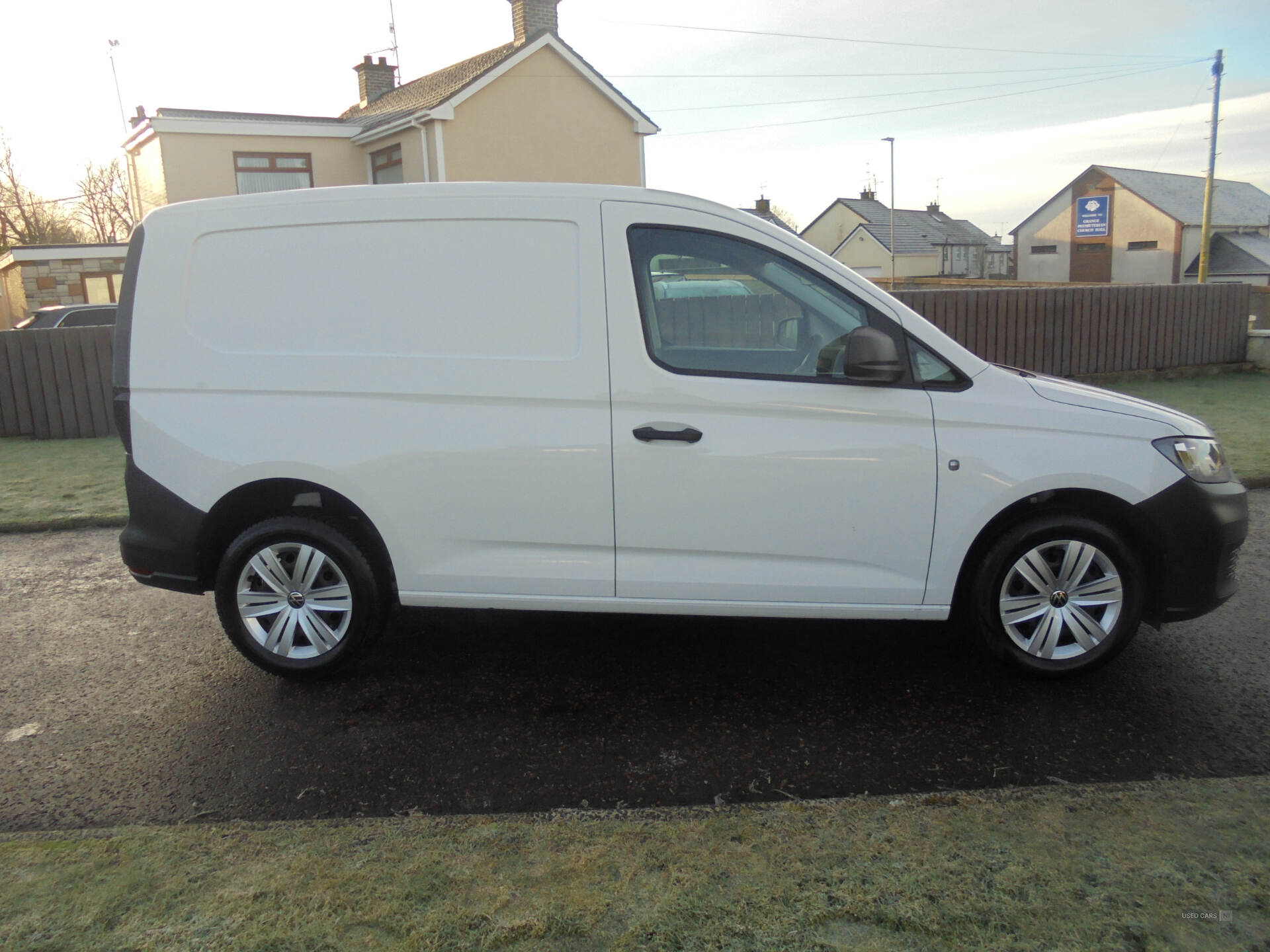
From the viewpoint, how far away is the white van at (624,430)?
4020 millimetres

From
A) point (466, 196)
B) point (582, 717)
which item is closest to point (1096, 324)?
point (466, 196)

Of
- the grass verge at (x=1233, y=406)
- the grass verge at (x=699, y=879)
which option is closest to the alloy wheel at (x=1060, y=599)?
the grass verge at (x=699, y=879)

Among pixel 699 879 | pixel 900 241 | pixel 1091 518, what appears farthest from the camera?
pixel 900 241

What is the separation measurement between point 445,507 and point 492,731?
3.11 ft

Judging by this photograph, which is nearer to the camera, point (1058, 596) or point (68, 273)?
point (1058, 596)

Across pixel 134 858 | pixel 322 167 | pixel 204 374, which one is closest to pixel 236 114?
pixel 322 167

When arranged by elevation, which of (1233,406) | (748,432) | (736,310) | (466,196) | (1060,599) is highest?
(466,196)

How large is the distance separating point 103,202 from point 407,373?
181 ft

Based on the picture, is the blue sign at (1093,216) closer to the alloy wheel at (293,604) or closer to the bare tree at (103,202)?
the bare tree at (103,202)

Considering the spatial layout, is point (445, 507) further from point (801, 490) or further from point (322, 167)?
point (322, 167)

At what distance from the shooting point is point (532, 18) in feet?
83.6

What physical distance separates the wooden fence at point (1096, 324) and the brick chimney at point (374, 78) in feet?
70.1

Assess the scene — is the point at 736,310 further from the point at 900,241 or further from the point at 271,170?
the point at 900,241

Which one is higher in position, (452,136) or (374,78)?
(374,78)
